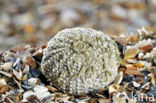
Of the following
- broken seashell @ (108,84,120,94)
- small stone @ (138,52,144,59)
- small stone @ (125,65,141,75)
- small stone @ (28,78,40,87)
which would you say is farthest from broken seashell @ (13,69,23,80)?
small stone @ (138,52,144,59)

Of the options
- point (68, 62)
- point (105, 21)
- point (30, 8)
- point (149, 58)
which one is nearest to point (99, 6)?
point (105, 21)

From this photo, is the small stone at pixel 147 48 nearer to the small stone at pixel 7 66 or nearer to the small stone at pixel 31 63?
the small stone at pixel 31 63

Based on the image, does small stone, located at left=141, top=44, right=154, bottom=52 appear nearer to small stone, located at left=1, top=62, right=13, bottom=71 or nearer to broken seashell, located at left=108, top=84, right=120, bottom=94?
broken seashell, located at left=108, top=84, right=120, bottom=94

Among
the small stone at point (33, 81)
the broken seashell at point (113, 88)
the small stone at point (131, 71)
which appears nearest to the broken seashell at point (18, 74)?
the small stone at point (33, 81)

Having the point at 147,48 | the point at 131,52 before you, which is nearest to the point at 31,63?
the point at 131,52

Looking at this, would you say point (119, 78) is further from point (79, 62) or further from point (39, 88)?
point (39, 88)

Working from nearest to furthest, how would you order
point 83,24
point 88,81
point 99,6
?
point 88,81 < point 83,24 < point 99,6

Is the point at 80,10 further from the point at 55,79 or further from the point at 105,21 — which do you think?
the point at 55,79

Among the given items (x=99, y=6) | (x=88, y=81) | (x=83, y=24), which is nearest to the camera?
(x=88, y=81)
